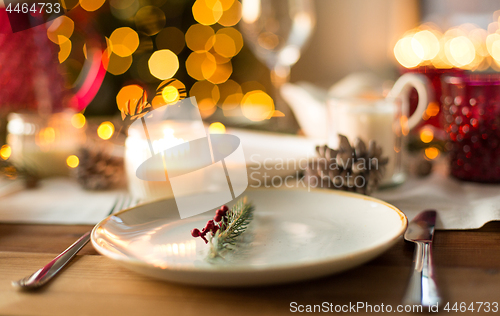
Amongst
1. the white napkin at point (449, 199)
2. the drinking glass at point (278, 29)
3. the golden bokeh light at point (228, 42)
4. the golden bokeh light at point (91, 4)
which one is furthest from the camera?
the golden bokeh light at point (228, 42)

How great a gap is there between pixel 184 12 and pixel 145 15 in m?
0.19

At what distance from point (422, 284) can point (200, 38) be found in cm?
142

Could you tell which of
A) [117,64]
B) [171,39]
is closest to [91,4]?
[117,64]

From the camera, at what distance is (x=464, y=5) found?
1.51 metres

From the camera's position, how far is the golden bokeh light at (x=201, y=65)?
4.91 ft

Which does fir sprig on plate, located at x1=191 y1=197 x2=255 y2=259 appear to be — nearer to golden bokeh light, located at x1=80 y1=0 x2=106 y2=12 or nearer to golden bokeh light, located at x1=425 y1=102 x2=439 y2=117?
golden bokeh light, located at x1=425 y1=102 x2=439 y2=117

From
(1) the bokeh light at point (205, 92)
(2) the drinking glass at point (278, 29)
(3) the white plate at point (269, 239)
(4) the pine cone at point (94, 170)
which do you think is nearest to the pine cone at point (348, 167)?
(3) the white plate at point (269, 239)

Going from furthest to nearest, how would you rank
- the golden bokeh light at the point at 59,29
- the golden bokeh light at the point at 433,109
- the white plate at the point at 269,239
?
1. the golden bokeh light at the point at 433,109
2. the golden bokeh light at the point at 59,29
3. the white plate at the point at 269,239

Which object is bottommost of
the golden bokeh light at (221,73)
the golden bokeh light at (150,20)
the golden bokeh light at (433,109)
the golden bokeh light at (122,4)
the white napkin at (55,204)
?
the white napkin at (55,204)

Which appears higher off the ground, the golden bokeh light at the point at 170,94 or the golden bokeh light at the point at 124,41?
the golden bokeh light at the point at 124,41

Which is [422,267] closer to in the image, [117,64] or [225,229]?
[225,229]

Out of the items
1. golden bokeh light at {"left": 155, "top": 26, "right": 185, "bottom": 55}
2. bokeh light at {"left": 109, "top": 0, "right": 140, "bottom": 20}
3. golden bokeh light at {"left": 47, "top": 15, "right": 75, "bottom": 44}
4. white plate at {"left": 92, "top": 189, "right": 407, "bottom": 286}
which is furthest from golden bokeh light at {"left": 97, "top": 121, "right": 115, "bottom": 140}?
golden bokeh light at {"left": 155, "top": 26, "right": 185, "bottom": 55}

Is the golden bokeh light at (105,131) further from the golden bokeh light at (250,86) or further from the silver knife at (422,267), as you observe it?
the golden bokeh light at (250,86)

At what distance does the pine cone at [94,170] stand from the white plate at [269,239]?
18 cm
